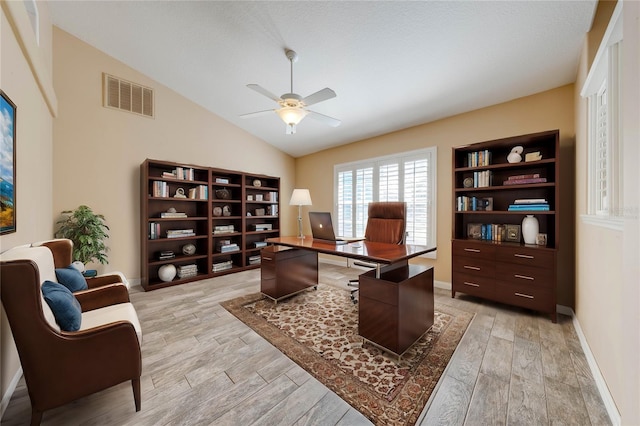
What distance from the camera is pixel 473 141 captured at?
3.37 m

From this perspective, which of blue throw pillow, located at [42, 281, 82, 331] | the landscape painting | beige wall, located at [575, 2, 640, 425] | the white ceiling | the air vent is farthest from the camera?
the air vent

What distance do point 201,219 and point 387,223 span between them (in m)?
3.03

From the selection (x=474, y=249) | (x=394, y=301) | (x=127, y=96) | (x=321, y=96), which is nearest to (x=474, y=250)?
(x=474, y=249)

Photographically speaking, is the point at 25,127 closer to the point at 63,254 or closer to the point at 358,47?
the point at 63,254

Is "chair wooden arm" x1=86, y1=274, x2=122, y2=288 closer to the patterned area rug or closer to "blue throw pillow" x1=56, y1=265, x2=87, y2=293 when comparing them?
"blue throw pillow" x1=56, y1=265, x2=87, y2=293

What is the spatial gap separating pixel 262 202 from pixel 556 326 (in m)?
4.61

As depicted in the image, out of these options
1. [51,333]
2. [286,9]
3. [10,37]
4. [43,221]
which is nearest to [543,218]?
[286,9]

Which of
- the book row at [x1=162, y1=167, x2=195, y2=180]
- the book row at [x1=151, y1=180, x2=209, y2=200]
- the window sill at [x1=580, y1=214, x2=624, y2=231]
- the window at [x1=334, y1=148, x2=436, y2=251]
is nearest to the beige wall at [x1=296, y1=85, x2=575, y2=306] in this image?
the window at [x1=334, y1=148, x2=436, y2=251]

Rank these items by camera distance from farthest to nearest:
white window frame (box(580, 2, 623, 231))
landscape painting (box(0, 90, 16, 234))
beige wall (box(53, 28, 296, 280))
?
beige wall (box(53, 28, 296, 280)) → white window frame (box(580, 2, 623, 231)) → landscape painting (box(0, 90, 16, 234))

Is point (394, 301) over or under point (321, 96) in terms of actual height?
under

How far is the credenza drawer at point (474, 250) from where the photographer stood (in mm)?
2822

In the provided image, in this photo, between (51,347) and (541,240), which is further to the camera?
(541,240)

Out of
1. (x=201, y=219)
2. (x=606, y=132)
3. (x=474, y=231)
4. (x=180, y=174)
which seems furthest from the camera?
(x=201, y=219)

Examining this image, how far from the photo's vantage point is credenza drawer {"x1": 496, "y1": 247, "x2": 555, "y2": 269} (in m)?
2.48
